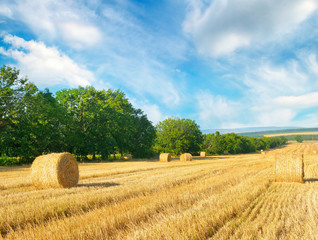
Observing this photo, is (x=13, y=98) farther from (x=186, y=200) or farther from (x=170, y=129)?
(x=170, y=129)

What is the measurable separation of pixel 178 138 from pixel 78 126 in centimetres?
2194

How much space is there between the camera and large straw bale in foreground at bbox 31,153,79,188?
Result: 900 cm

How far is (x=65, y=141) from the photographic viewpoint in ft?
89.3

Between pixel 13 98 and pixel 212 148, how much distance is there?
166ft

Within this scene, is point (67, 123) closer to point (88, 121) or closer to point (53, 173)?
point (88, 121)

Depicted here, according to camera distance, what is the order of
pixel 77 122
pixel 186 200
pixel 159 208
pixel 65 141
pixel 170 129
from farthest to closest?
pixel 170 129, pixel 77 122, pixel 65 141, pixel 186 200, pixel 159 208

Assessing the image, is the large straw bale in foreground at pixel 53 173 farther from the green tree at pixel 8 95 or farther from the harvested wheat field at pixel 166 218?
the green tree at pixel 8 95

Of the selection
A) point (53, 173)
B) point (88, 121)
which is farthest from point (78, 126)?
point (53, 173)

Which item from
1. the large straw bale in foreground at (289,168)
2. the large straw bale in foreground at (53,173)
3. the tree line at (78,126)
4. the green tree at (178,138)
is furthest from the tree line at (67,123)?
the large straw bale in foreground at (289,168)

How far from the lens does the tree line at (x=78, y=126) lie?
73.7ft

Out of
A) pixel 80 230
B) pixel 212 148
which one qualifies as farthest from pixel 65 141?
pixel 212 148

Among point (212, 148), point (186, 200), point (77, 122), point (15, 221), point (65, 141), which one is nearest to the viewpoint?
point (15, 221)

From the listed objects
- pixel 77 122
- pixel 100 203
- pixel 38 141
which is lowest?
pixel 100 203

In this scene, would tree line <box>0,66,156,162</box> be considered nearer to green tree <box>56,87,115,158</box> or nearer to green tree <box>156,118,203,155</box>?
green tree <box>56,87,115,158</box>
